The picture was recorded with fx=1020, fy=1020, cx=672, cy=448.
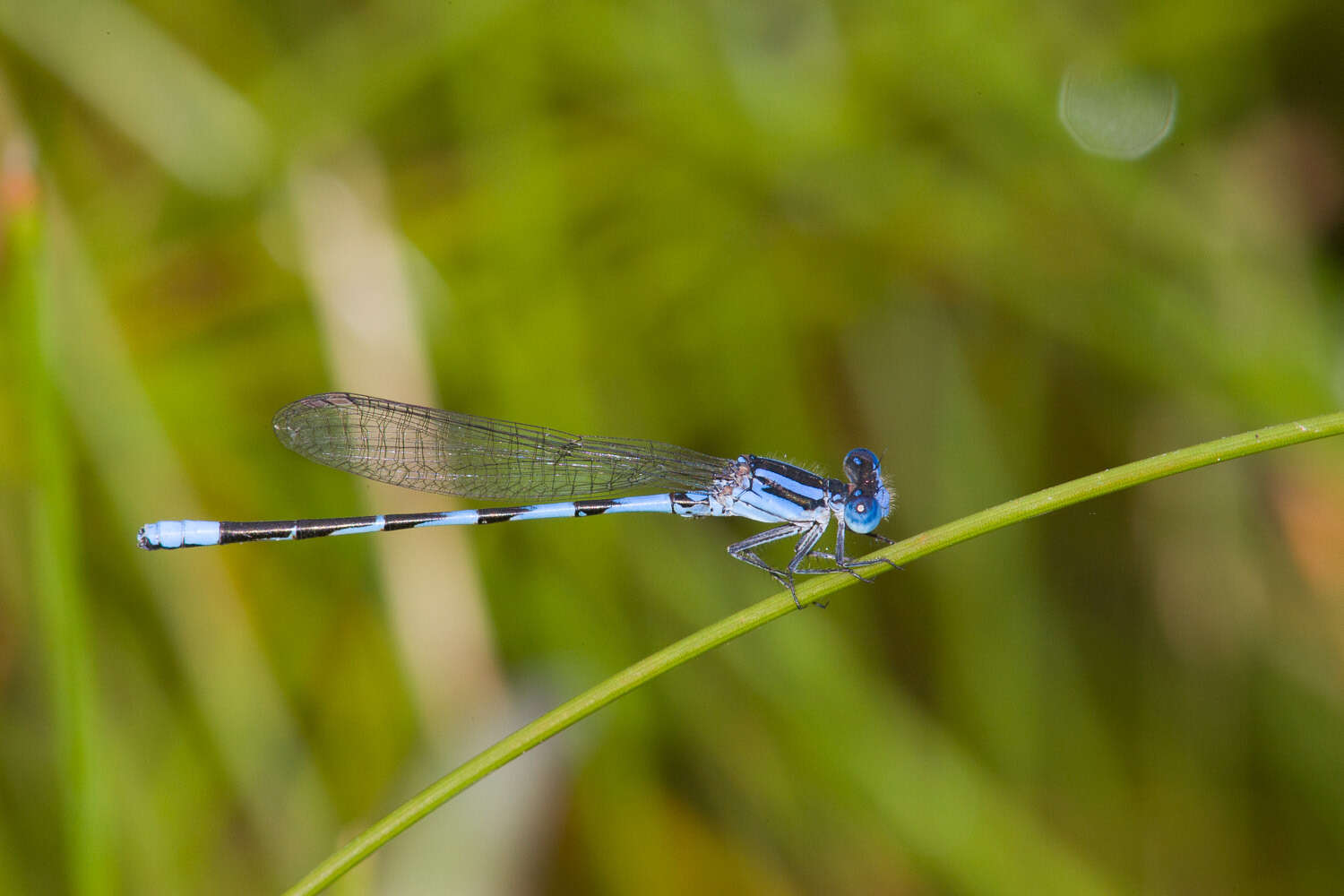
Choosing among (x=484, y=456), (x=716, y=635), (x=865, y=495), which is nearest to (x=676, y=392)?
(x=484, y=456)

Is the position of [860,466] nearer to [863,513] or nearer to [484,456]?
[863,513]

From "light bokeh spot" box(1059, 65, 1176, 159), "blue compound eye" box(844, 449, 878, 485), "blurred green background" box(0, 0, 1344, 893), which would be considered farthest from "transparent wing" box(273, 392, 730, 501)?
"light bokeh spot" box(1059, 65, 1176, 159)

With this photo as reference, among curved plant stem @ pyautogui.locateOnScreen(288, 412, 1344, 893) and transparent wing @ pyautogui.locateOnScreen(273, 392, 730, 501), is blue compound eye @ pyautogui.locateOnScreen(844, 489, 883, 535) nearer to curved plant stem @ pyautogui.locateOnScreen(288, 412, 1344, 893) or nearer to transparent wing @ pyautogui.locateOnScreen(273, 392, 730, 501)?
transparent wing @ pyautogui.locateOnScreen(273, 392, 730, 501)

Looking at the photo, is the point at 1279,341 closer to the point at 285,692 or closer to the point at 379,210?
the point at 379,210

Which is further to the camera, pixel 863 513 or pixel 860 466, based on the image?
pixel 860 466

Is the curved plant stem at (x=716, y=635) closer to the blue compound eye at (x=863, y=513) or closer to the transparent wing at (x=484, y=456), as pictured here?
the blue compound eye at (x=863, y=513)

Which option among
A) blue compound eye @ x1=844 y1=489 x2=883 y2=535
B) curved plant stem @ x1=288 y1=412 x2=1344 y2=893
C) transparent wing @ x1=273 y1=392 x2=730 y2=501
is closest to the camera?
curved plant stem @ x1=288 y1=412 x2=1344 y2=893
